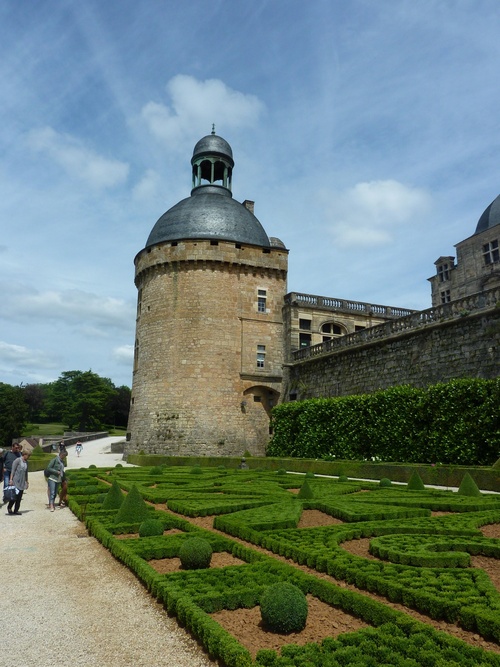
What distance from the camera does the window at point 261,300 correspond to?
3275 centimetres

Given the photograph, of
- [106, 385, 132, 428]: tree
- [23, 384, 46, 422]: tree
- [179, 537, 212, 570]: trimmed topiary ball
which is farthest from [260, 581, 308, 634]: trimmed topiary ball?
[23, 384, 46, 422]: tree

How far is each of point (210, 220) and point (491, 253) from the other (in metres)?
19.0

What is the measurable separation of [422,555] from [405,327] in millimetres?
17460

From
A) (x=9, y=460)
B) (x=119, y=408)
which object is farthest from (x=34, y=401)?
(x=9, y=460)

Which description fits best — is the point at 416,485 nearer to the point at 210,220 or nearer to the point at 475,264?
the point at 210,220

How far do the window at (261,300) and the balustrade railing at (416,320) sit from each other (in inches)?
171

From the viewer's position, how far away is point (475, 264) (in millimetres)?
35000

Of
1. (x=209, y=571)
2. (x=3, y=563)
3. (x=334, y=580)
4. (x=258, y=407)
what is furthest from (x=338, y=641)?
(x=258, y=407)

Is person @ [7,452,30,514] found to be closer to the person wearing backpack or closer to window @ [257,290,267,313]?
the person wearing backpack

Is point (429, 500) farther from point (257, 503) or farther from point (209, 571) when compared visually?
point (209, 571)

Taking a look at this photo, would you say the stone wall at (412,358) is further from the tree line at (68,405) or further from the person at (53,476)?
the tree line at (68,405)

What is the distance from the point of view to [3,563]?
24.4 ft

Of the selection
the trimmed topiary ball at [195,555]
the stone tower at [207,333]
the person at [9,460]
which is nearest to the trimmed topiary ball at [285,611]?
the trimmed topiary ball at [195,555]

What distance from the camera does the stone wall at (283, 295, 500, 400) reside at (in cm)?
1856
